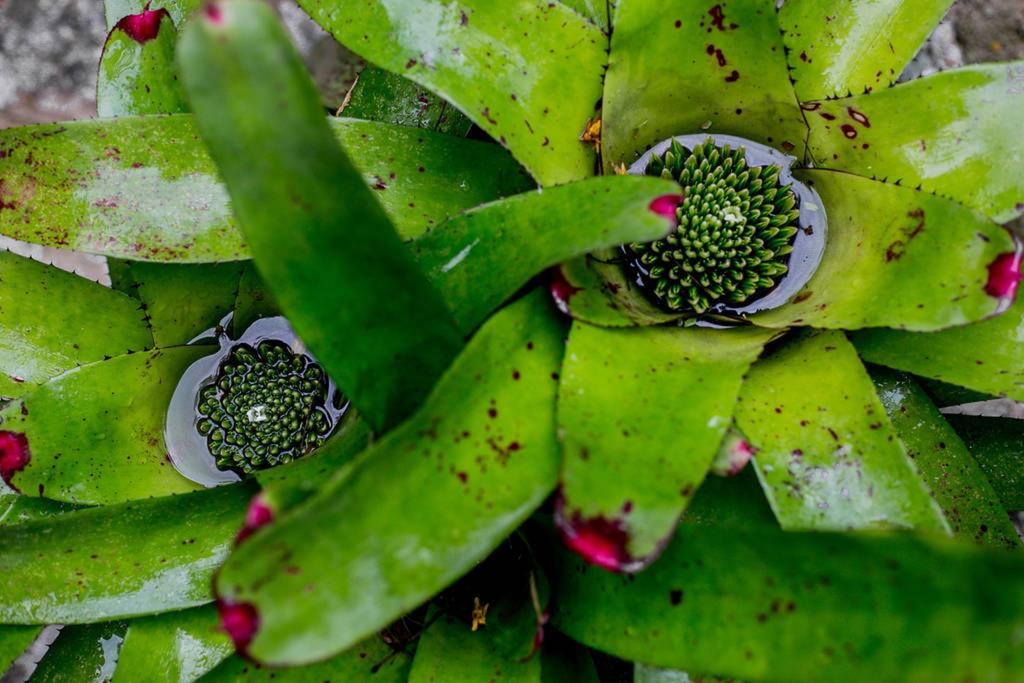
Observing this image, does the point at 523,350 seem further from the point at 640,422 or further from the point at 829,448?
the point at 829,448

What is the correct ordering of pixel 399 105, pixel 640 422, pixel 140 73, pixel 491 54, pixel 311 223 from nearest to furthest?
pixel 311 223 → pixel 640 422 → pixel 491 54 → pixel 140 73 → pixel 399 105

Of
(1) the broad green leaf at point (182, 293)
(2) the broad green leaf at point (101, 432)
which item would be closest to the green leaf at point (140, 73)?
(1) the broad green leaf at point (182, 293)

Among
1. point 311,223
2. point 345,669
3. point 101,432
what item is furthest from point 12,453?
point 311,223

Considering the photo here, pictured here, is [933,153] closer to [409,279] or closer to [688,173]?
[688,173]

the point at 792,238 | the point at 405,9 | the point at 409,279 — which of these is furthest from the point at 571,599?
the point at 405,9

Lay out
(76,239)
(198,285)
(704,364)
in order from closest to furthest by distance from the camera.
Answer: (704,364) < (76,239) < (198,285)

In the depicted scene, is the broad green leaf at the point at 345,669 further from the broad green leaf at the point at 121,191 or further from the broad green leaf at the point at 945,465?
the broad green leaf at the point at 945,465
